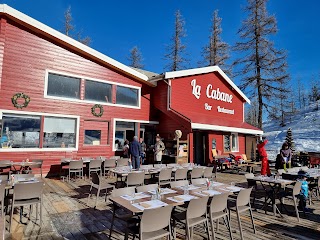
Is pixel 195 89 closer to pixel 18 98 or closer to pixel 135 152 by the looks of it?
pixel 135 152

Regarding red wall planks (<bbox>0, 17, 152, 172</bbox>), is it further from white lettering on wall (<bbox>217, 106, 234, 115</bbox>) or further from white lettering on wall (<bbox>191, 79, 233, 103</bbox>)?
white lettering on wall (<bbox>217, 106, 234, 115</bbox>)

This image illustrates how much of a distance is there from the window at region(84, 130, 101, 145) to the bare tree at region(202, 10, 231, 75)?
16848 millimetres

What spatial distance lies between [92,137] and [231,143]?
9071 mm

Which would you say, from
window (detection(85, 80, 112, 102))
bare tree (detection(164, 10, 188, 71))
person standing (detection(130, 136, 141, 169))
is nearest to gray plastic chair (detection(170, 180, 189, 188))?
person standing (detection(130, 136, 141, 169))

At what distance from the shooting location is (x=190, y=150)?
12.3 m

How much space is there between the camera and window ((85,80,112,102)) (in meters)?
10.9

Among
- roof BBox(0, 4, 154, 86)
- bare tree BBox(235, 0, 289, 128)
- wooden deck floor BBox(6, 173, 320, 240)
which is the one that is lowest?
wooden deck floor BBox(6, 173, 320, 240)

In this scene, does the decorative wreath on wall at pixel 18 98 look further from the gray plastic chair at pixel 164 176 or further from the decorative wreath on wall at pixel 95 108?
the gray plastic chair at pixel 164 176

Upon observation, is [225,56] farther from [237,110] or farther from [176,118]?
[176,118]

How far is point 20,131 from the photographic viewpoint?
29.6 feet

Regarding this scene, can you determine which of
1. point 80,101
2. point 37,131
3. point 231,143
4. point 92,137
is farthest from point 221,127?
point 37,131

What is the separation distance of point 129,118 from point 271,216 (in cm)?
837

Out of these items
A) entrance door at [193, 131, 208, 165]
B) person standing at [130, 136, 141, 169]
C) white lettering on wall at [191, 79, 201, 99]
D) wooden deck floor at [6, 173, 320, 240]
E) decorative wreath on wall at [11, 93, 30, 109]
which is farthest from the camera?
white lettering on wall at [191, 79, 201, 99]

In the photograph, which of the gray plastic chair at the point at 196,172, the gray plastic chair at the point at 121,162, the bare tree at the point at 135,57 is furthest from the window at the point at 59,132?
the bare tree at the point at 135,57
